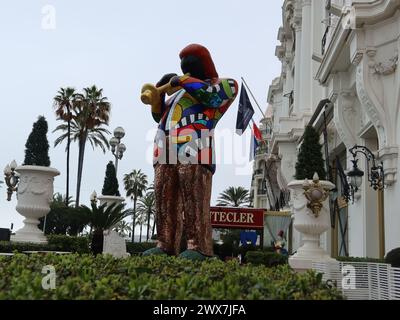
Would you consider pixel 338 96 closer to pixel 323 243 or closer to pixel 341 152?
pixel 341 152

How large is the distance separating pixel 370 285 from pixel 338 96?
30.0 feet

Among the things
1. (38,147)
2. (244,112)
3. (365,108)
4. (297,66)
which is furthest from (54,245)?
(297,66)

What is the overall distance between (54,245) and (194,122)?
233 inches

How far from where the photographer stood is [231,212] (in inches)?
854

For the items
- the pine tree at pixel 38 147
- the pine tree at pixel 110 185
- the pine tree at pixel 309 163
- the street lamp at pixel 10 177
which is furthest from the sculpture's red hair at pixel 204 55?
the pine tree at pixel 110 185

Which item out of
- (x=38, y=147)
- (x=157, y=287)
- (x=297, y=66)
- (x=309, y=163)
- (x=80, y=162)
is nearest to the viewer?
(x=157, y=287)

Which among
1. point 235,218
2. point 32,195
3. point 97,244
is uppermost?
point 235,218

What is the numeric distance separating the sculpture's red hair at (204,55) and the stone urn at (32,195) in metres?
5.10

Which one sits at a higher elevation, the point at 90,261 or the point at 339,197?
the point at 339,197

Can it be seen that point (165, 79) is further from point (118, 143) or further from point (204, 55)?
point (118, 143)

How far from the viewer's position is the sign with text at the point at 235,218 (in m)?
21.4

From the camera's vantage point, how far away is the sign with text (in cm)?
2142

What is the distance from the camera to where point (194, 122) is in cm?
746
